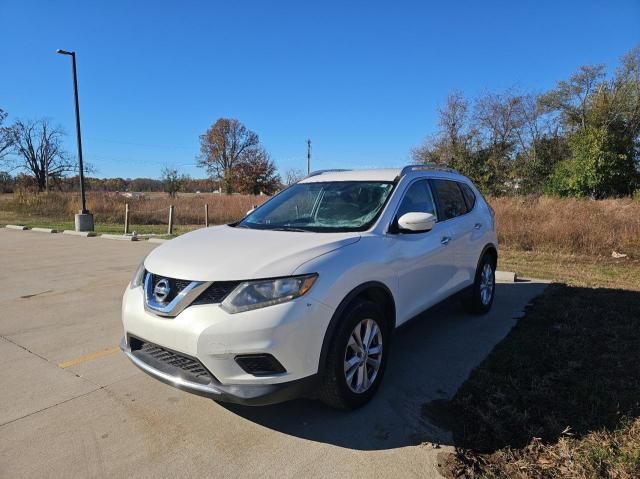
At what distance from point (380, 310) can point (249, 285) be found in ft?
3.52

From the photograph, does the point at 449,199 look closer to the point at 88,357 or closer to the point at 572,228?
the point at 88,357

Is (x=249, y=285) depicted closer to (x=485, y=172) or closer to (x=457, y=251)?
(x=457, y=251)

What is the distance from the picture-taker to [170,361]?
112 inches

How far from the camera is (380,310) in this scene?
3.22 m

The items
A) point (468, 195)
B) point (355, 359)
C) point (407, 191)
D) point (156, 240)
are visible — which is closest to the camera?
point (355, 359)

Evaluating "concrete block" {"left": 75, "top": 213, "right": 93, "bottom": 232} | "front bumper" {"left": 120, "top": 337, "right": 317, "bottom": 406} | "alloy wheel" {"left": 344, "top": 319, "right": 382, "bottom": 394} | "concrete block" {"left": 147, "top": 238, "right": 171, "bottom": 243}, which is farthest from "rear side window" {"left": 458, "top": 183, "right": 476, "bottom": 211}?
"concrete block" {"left": 75, "top": 213, "right": 93, "bottom": 232}

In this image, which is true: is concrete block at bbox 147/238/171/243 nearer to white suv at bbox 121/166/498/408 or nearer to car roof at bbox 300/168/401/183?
car roof at bbox 300/168/401/183

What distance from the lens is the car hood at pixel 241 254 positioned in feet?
8.80

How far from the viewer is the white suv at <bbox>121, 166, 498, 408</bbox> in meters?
2.58

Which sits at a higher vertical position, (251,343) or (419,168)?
(419,168)

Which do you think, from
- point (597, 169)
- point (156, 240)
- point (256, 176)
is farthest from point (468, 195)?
point (256, 176)

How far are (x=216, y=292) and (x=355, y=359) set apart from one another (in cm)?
106

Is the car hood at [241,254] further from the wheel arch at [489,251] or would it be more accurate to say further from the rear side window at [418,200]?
the wheel arch at [489,251]

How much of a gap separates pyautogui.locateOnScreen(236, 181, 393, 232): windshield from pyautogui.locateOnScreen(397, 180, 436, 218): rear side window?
0.18 m
